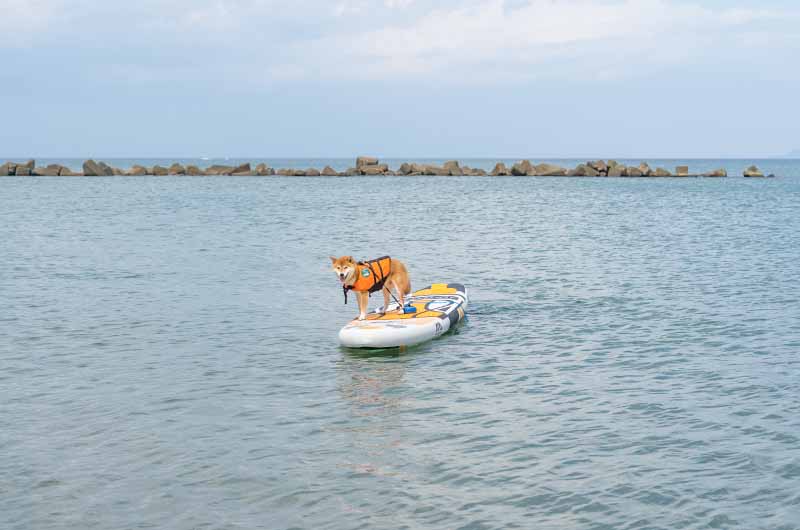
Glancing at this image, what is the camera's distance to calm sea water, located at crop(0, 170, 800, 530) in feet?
29.4

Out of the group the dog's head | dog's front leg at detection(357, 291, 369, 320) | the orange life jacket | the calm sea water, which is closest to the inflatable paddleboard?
dog's front leg at detection(357, 291, 369, 320)

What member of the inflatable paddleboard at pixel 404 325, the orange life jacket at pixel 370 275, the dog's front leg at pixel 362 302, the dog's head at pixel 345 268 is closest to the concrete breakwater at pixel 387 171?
the inflatable paddleboard at pixel 404 325

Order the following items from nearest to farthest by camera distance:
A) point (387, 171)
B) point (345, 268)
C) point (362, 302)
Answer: point (345, 268) → point (362, 302) → point (387, 171)

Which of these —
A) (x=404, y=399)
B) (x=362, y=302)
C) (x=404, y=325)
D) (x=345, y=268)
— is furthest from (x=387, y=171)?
(x=404, y=399)

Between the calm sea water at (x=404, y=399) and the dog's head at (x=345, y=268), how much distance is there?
1603mm

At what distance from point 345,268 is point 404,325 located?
186 cm

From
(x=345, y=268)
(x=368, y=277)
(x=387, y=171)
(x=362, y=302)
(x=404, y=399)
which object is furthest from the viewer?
(x=387, y=171)

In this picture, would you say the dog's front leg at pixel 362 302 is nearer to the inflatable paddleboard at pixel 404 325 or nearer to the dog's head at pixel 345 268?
the inflatable paddleboard at pixel 404 325

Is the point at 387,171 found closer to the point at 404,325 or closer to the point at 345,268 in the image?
the point at 404,325

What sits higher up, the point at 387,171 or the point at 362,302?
the point at 387,171

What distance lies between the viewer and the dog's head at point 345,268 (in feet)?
51.0

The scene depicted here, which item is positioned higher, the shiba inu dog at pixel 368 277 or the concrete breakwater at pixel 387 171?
the concrete breakwater at pixel 387 171

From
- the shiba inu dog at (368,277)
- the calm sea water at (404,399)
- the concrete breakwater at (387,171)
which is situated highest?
the concrete breakwater at (387,171)

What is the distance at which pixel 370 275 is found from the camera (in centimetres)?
1648
